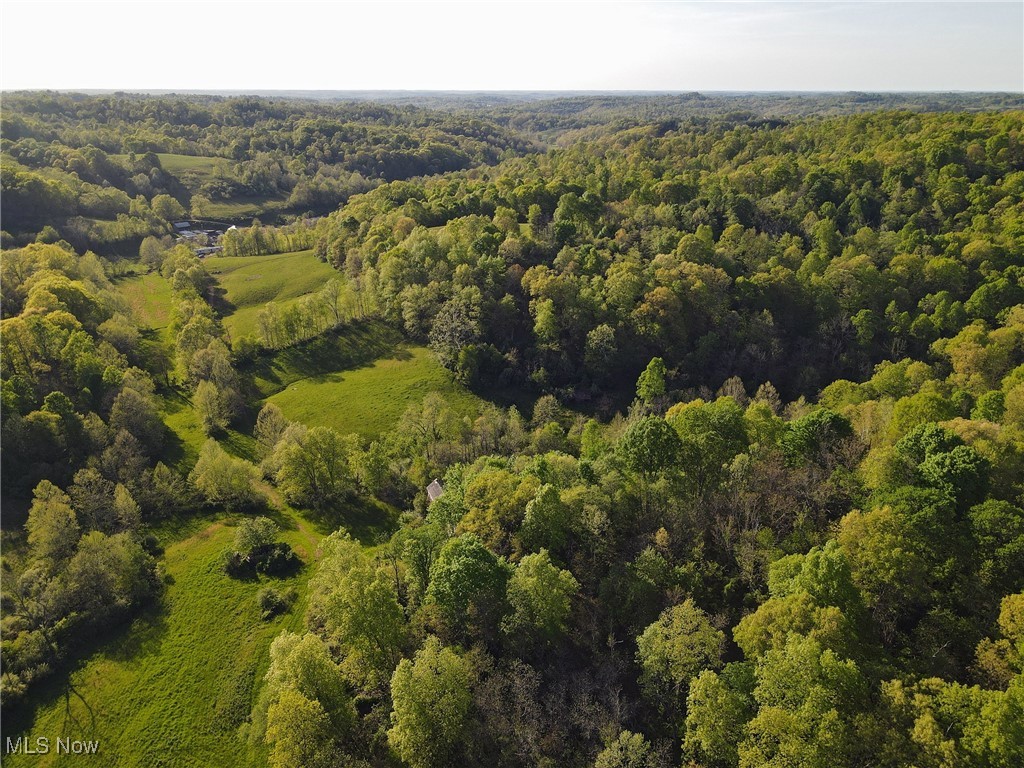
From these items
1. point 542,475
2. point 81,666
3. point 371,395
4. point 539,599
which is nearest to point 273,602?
point 81,666

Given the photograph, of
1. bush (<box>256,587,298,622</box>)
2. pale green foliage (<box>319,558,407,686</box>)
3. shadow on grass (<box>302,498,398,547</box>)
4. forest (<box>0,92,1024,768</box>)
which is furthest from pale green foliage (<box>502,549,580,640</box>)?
shadow on grass (<box>302,498,398,547</box>)

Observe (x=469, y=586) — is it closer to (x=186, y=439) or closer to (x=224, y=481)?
(x=224, y=481)

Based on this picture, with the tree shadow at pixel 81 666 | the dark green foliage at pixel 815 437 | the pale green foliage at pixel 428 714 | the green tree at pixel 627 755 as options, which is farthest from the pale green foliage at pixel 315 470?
the dark green foliage at pixel 815 437

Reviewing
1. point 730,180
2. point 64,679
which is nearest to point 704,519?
point 64,679

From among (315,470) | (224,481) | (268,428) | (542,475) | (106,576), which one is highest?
(542,475)

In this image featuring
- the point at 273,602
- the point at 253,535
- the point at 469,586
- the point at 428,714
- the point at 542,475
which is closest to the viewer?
the point at 428,714

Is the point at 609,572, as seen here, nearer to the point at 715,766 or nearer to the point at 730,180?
the point at 715,766
